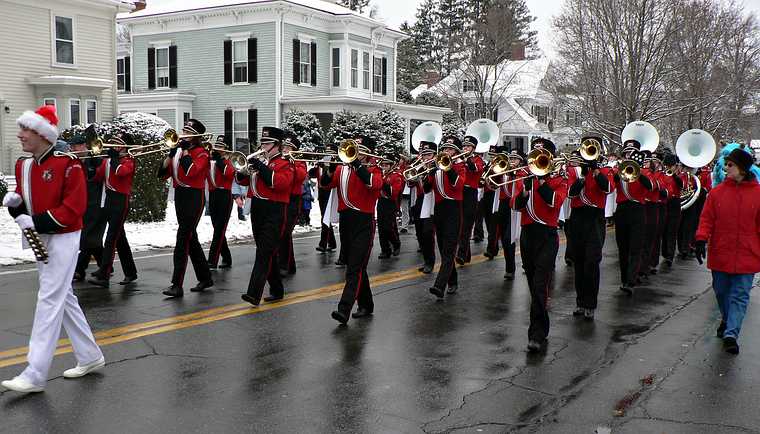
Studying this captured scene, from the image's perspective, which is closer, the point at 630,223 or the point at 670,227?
the point at 630,223

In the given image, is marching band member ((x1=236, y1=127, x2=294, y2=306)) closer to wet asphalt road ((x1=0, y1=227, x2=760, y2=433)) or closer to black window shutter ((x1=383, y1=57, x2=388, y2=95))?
wet asphalt road ((x1=0, y1=227, x2=760, y2=433))

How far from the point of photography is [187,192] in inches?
381

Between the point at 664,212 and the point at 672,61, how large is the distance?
19926mm

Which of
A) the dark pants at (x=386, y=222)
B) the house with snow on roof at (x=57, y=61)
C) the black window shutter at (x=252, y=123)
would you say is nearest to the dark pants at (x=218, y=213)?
the dark pants at (x=386, y=222)

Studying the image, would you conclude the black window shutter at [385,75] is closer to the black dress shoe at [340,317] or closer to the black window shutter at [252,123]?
the black window shutter at [252,123]

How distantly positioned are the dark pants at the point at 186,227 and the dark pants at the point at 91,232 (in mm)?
1191

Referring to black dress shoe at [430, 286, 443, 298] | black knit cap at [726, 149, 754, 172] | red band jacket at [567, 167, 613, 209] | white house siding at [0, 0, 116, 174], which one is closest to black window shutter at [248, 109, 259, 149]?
white house siding at [0, 0, 116, 174]

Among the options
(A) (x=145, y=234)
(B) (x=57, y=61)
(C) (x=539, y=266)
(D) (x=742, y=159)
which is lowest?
(A) (x=145, y=234)

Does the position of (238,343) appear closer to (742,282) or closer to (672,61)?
(742,282)

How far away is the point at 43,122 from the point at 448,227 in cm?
533

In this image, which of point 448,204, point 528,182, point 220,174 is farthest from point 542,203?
point 220,174

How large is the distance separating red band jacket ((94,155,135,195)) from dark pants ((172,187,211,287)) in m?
0.76

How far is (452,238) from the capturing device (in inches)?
391

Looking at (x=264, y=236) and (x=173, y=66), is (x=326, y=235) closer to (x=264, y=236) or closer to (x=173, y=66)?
(x=264, y=236)
